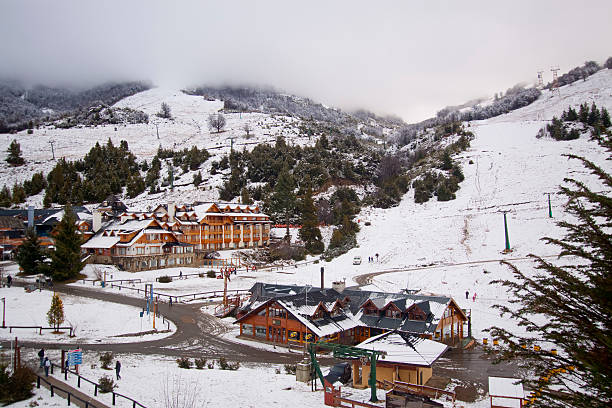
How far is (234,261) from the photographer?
231 ft

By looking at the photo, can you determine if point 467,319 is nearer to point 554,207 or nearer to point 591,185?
point 554,207

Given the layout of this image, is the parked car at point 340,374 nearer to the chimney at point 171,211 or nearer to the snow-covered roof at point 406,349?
the snow-covered roof at point 406,349

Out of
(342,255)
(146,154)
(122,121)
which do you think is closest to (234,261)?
(342,255)

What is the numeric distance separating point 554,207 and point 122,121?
→ 539 feet

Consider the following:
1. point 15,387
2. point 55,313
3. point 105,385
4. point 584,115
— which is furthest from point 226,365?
point 584,115

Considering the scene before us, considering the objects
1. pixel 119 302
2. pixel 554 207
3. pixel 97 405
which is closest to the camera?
pixel 97 405

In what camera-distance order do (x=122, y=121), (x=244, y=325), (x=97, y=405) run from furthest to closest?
1. (x=122, y=121)
2. (x=244, y=325)
3. (x=97, y=405)

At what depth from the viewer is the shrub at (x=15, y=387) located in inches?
680

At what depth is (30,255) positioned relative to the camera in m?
50.3

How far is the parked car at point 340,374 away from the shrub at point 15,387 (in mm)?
14731

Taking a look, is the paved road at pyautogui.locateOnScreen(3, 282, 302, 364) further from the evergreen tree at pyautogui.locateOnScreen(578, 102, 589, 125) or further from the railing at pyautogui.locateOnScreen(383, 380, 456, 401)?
the evergreen tree at pyautogui.locateOnScreen(578, 102, 589, 125)

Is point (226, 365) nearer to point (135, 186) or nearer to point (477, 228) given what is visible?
point (477, 228)

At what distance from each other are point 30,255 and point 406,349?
153 ft

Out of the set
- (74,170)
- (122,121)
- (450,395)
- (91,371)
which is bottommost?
(450,395)
